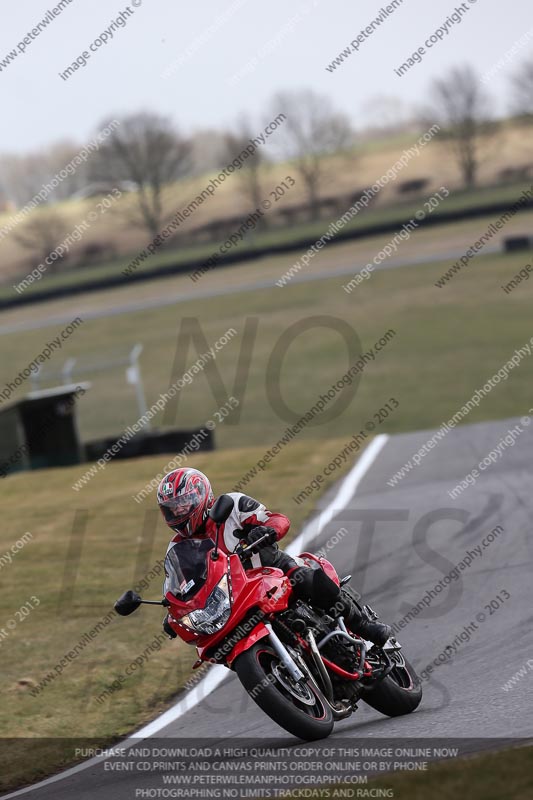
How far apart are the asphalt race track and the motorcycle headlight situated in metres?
0.78

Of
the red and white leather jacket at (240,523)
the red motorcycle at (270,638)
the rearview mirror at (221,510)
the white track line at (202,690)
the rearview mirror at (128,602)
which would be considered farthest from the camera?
the white track line at (202,690)

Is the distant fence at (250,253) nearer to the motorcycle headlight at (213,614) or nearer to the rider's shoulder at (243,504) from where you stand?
the rider's shoulder at (243,504)

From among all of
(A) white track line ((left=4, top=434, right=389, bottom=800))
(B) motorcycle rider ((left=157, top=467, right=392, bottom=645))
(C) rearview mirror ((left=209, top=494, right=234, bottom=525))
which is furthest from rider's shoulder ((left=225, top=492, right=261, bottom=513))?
(A) white track line ((left=4, top=434, right=389, bottom=800))

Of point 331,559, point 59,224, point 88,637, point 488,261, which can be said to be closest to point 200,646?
point 88,637

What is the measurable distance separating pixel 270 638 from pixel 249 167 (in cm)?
7746

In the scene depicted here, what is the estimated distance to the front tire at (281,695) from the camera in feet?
18.5

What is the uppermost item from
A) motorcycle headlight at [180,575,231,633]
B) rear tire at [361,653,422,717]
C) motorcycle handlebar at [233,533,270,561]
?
motorcycle handlebar at [233,533,270,561]

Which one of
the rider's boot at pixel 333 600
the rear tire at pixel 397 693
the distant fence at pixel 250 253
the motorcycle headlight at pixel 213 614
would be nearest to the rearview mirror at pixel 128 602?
the motorcycle headlight at pixel 213 614

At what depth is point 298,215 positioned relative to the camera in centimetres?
7156

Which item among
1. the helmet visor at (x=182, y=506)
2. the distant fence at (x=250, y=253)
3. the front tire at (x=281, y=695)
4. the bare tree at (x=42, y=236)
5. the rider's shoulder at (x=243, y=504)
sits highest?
the helmet visor at (x=182, y=506)

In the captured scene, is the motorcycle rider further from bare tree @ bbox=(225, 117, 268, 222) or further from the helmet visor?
bare tree @ bbox=(225, 117, 268, 222)

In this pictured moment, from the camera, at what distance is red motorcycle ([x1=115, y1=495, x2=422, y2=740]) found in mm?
5773

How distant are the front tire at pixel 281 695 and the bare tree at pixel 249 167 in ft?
244

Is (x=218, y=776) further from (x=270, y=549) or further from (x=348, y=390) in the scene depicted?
(x=348, y=390)
